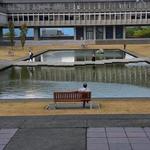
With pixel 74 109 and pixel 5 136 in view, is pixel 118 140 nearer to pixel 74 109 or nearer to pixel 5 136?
pixel 5 136

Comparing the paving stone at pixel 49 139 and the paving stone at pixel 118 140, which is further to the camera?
the paving stone at pixel 118 140

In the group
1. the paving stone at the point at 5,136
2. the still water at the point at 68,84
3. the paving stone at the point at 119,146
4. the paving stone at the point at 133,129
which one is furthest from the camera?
the still water at the point at 68,84

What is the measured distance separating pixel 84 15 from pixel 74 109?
84360mm

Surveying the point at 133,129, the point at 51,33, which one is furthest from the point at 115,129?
the point at 51,33

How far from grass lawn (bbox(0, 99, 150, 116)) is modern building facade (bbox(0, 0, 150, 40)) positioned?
268 feet

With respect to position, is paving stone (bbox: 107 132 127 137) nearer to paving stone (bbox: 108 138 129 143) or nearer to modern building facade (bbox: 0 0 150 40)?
paving stone (bbox: 108 138 129 143)

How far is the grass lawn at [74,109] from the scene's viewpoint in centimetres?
1372

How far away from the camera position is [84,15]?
3846 inches

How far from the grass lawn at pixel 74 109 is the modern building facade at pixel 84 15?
8154cm

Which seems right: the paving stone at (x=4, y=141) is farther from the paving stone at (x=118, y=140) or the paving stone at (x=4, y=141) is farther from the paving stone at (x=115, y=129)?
the paving stone at (x=115, y=129)

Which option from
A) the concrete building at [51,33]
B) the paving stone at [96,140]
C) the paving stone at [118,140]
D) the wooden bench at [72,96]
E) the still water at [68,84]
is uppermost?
the concrete building at [51,33]

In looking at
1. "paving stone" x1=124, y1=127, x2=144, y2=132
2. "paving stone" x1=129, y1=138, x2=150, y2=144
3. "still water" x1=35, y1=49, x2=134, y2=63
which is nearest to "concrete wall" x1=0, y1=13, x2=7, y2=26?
"still water" x1=35, y1=49, x2=134, y2=63

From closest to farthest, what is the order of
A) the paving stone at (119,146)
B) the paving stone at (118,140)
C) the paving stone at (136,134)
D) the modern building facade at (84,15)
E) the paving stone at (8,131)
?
the paving stone at (119,146)
the paving stone at (118,140)
the paving stone at (136,134)
the paving stone at (8,131)
the modern building facade at (84,15)

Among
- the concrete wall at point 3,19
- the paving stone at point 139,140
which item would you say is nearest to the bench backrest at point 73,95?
the paving stone at point 139,140
